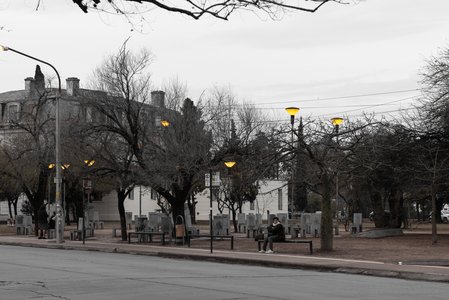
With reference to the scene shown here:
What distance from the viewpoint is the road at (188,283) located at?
1324 cm

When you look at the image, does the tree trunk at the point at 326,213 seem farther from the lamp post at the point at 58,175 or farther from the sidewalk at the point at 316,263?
the lamp post at the point at 58,175

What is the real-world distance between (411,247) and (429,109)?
23.3ft

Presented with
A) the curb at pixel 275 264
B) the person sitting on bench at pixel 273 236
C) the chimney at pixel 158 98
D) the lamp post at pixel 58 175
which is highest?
the chimney at pixel 158 98

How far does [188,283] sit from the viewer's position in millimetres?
15461

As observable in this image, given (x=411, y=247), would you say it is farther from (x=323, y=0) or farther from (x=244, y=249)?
(x=323, y=0)

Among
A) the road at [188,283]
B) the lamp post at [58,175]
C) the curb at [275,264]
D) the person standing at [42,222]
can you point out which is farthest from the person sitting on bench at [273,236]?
the person standing at [42,222]

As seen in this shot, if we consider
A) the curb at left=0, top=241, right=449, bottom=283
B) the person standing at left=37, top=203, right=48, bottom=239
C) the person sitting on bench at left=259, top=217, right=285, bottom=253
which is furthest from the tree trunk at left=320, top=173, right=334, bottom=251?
the person standing at left=37, top=203, right=48, bottom=239

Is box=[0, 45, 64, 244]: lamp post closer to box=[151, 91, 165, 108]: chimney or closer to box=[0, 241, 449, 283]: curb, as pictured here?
box=[0, 241, 449, 283]: curb

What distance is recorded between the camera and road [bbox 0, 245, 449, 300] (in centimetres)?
1324

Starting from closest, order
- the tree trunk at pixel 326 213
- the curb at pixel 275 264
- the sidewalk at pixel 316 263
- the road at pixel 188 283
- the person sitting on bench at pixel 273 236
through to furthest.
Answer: the road at pixel 188 283 < the curb at pixel 275 264 < the sidewalk at pixel 316 263 < the tree trunk at pixel 326 213 < the person sitting on bench at pixel 273 236

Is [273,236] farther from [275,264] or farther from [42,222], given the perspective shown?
[42,222]

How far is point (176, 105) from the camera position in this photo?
36281 millimetres

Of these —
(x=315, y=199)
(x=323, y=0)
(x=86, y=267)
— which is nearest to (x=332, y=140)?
(x=86, y=267)

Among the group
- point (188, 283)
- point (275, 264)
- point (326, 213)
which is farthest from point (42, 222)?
point (188, 283)
